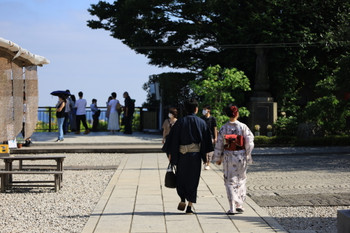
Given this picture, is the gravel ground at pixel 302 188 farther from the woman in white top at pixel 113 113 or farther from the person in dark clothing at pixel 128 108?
the woman in white top at pixel 113 113

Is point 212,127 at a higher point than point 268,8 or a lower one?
lower

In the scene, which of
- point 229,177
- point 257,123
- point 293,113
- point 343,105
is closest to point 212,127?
point 229,177

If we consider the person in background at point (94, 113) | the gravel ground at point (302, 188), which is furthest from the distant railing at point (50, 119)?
the gravel ground at point (302, 188)

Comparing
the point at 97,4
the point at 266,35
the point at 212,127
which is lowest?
the point at 212,127

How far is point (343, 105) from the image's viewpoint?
20.4 metres

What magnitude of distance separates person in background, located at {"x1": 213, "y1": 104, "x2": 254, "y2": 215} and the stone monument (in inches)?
692

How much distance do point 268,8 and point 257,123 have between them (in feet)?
18.8

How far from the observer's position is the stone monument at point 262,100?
25700 mm

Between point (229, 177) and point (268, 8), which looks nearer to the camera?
point (229, 177)

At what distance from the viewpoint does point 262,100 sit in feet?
85.2

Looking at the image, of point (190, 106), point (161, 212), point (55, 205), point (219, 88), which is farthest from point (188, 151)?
point (219, 88)

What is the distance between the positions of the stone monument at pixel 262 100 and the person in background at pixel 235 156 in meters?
17.6

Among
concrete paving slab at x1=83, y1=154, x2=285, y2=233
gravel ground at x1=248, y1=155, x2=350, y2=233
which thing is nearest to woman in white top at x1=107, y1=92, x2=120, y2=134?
gravel ground at x1=248, y1=155, x2=350, y2=233

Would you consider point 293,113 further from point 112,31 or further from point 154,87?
point 112,31
